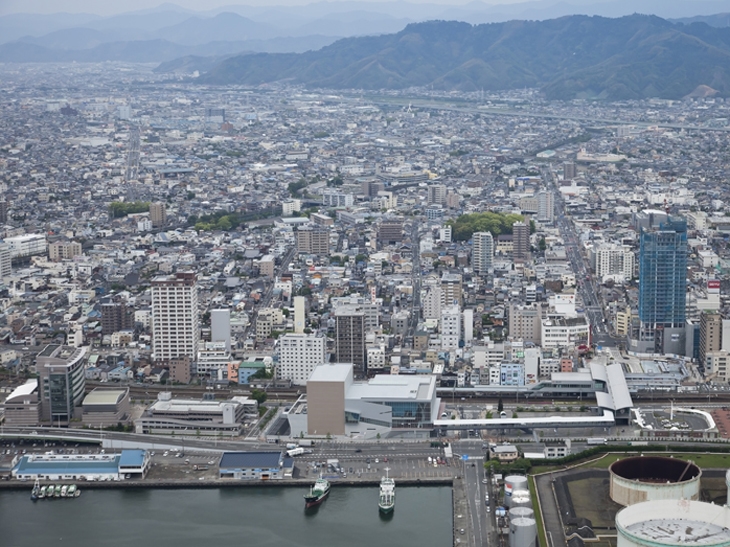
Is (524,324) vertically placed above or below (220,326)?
below

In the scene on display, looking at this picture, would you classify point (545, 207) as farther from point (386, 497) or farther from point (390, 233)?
point (386, 497)

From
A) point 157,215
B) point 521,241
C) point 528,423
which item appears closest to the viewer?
point 528,423

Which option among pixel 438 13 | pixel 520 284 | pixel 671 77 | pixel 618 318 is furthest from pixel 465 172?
pixel 438 13

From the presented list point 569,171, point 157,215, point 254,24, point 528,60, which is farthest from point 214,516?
point 254,24

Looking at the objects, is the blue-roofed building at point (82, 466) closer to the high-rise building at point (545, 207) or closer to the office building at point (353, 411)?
the office building at point (353, 411)

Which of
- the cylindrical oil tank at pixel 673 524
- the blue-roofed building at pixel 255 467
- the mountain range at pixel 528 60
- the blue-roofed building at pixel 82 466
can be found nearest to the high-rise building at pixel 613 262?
the blue-roofed building at pixel 255 467

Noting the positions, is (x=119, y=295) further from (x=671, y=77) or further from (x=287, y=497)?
(x=671, y=77)
